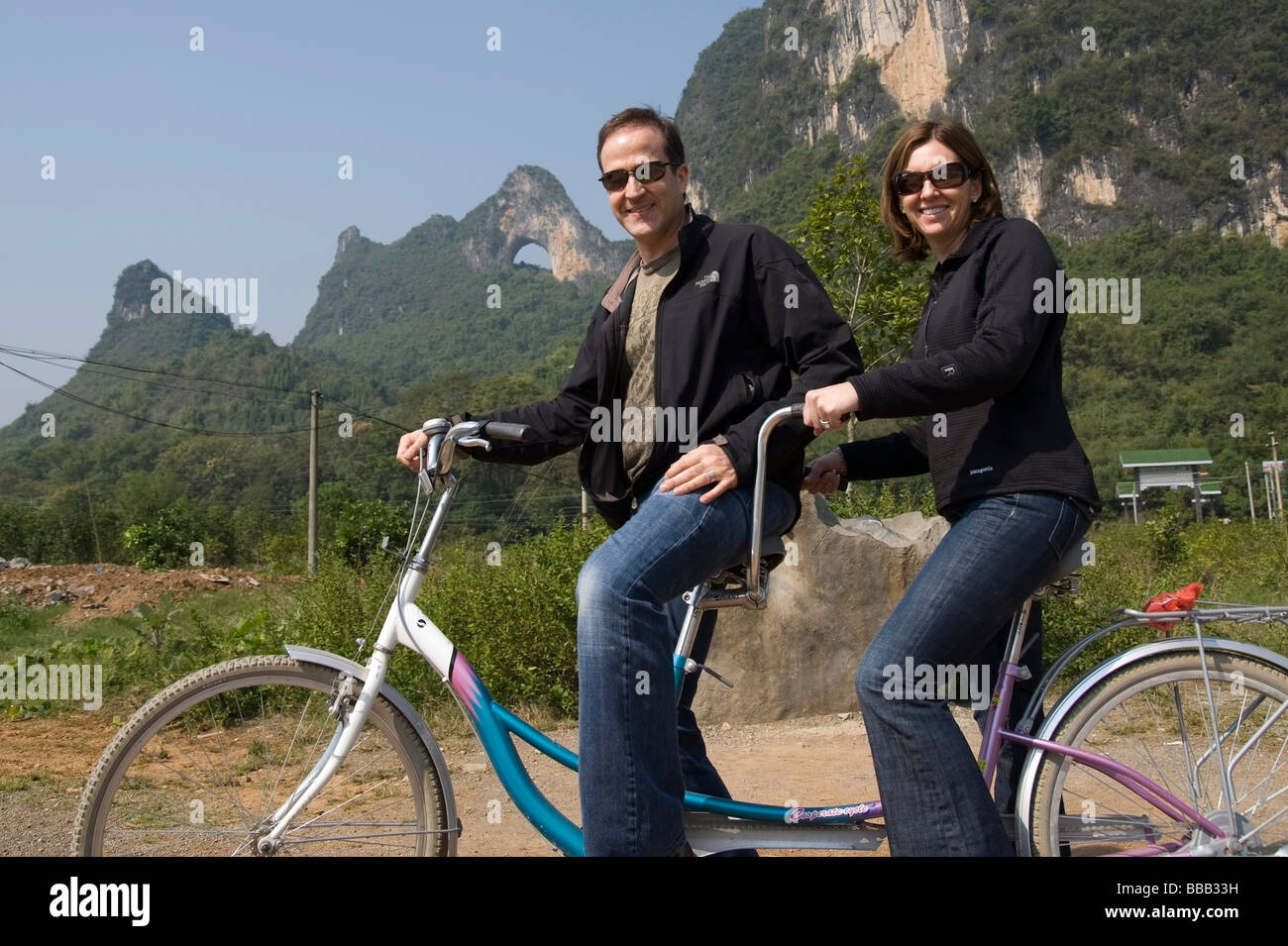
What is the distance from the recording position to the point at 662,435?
255cm

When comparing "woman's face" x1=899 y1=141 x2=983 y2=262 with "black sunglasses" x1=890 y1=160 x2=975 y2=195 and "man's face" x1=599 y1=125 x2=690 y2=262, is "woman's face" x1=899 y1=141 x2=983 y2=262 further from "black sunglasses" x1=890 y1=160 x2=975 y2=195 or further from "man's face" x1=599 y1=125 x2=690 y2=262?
"man's face" x1=599 y1=125 x2=690 y2=262

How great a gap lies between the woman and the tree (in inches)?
385

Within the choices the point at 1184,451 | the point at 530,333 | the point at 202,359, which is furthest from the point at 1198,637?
the point at 530,333

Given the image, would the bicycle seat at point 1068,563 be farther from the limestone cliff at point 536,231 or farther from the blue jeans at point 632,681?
the limestone cliff at point 536,231

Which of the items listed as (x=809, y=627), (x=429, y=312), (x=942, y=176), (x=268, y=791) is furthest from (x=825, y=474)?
(x=429, y=312)

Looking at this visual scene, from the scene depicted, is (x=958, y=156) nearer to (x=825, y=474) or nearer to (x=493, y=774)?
(x=825, y=474)

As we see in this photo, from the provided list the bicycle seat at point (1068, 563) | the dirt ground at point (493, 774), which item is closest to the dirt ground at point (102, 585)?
the dirt ground at point (493, 774)

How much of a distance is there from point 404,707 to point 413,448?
63cm

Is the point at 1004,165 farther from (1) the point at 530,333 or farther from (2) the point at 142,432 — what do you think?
(2) the point at 142,432

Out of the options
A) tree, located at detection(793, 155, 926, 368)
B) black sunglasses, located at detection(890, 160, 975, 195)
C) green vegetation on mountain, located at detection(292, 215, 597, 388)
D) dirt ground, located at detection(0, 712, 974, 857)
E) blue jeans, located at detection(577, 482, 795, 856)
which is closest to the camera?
blue jeans, located at detection(577, 482, 795, 856)

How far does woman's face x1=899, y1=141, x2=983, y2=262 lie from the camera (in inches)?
103

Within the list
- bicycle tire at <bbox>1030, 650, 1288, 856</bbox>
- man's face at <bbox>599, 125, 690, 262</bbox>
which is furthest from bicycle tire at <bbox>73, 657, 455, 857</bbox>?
bicycle tire at <bbox>1030, 650, 1288, 856</bbox>

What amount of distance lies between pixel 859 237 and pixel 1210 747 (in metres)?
10.5

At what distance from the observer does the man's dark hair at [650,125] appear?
2.65 metres
